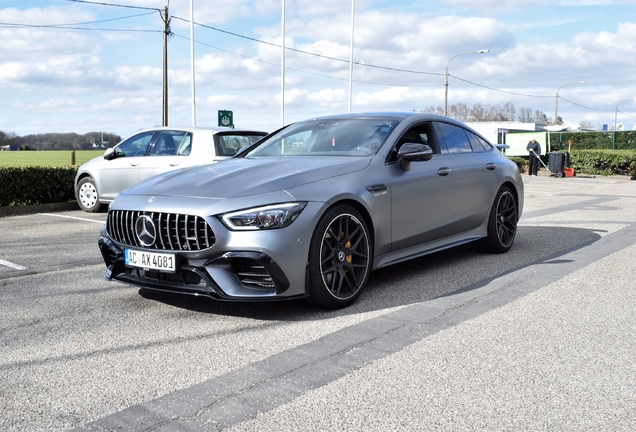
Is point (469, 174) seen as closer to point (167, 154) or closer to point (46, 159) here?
point (167, 154)

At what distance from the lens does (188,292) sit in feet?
14.9

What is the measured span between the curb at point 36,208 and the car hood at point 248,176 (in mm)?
8059

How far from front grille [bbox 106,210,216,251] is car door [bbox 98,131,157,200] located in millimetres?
6598

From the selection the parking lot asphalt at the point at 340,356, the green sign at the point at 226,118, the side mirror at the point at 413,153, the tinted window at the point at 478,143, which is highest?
the green sign at the point at 226,118

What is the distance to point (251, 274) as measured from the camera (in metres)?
4.46

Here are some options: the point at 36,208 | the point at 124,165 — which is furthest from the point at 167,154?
the point at 36,208

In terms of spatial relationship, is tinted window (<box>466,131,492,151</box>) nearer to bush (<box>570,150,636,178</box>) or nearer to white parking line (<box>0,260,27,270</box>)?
white parking line (<box>0,260,27,270</box>)

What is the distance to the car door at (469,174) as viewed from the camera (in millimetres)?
6492

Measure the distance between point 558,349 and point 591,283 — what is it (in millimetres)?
2171

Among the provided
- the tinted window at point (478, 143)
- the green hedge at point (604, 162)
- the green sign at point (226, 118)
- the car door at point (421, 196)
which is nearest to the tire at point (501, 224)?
the tinted window at point (478, 143)

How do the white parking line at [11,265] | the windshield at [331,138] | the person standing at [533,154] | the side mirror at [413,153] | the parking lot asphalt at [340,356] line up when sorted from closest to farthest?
the parking lot asphalt at [340,356] < the side mirror at [413,153] < the windshield at [331,138] < the white parking line at [11,265] < the person standing at [533,154]

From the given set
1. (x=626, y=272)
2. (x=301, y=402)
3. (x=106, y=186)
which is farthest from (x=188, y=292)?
(x=106, y=186)

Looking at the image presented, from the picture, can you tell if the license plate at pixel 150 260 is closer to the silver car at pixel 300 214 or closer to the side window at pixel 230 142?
the silver car at pixel 300 214

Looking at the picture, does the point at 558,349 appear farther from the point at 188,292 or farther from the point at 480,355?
the point at 188,292
